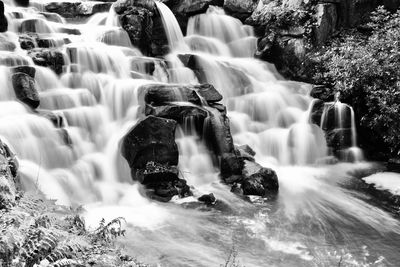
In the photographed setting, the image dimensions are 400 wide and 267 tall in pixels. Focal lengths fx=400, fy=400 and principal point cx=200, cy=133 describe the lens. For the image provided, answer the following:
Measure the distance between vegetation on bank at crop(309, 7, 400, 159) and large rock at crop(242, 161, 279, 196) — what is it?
4.99 metres

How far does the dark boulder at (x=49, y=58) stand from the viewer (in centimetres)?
1241

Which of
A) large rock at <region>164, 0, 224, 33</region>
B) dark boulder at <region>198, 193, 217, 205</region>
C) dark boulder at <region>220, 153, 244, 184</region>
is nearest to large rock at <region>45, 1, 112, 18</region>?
large rock at <region>164, 0, 224, 33</region>

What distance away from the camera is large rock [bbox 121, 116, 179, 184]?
10.1 metres

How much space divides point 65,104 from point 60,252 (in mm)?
8285

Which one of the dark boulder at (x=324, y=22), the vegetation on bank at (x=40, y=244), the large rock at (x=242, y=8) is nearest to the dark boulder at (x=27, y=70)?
the vegetation on bank at (x=40, y=244)

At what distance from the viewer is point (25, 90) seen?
34.9ft

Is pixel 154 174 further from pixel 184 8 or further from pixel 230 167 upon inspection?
pixel 184 8

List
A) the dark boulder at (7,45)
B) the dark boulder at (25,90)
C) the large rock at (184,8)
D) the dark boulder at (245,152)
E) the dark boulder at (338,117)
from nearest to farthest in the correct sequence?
the dark boulder at (25,90) < the dark boulder at (245,152) < the dark boulder at (7,45) < the dark boulder at (338,117) < the large rock at (184,8)

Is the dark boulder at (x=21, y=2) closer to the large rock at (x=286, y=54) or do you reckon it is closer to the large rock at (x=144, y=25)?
the large rock at (x=144, y=25)

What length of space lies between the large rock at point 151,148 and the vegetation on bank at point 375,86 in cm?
744

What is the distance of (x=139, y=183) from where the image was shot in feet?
32.9

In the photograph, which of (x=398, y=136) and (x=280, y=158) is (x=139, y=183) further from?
(x=398, y=136)

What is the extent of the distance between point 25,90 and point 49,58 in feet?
7.46

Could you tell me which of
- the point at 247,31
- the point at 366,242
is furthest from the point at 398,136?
the point at 247,31
